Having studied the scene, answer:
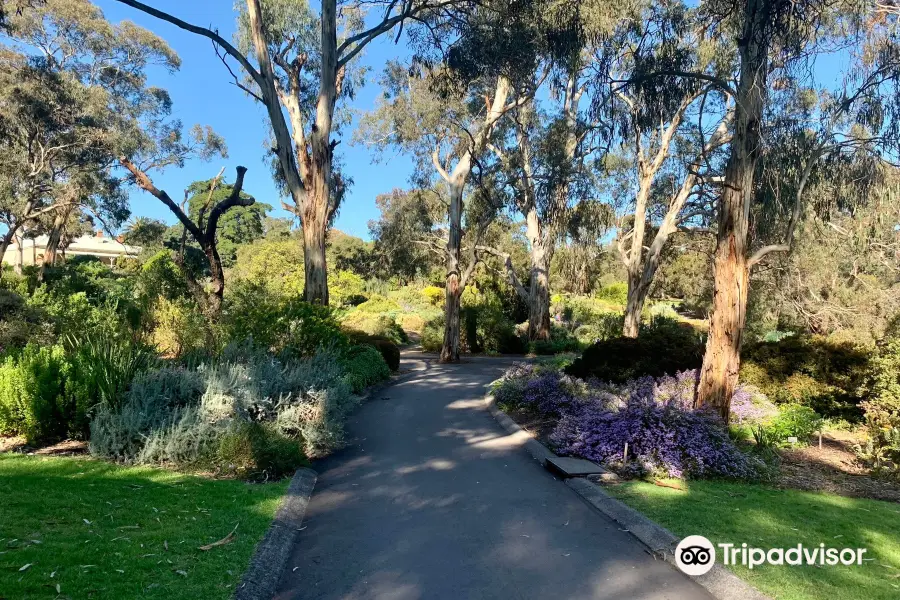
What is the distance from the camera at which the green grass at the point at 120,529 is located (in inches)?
135

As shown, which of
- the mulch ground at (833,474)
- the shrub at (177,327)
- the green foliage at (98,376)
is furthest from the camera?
the shrub at (177,327)

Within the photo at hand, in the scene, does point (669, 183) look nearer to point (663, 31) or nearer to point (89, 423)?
point (663, 31)

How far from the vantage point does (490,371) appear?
62.2 feet

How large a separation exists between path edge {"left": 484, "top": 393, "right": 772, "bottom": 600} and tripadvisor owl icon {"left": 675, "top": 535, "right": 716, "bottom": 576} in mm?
45

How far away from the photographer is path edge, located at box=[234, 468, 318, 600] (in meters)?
3.76

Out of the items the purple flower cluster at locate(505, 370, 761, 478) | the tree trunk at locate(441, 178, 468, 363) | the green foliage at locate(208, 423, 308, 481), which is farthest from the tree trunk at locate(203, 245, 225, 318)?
the tree trunk at locate(441, 178, 468, 363)

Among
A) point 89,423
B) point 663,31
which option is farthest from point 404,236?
point 89,423

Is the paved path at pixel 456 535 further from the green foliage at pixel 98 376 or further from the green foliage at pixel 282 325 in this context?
the green foliage at pixel 282 325

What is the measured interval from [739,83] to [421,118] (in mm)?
15530

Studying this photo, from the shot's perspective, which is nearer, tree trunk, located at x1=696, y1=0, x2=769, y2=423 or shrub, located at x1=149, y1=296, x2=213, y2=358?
tree trunk, located at x1=696, y1=0, x2=769, y2=423

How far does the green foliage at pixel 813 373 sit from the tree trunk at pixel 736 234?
283cm

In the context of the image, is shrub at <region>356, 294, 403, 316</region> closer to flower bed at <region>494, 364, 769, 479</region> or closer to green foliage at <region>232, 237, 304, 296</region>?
green foliage at <region>232, 237, 304, 296</region>

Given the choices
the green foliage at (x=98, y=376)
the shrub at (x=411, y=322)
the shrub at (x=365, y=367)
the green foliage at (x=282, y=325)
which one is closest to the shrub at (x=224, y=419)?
the green foliage at (x=98, y=376)

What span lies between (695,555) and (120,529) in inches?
170
